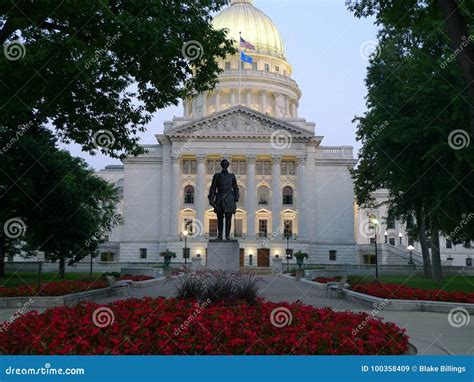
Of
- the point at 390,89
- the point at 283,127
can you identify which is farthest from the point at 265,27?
the point at 390,89

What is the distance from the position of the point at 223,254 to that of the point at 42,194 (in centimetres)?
1566

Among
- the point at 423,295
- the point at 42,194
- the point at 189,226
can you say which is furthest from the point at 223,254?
the point at 189,226

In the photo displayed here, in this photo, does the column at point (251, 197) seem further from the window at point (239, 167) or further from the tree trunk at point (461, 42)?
the tree trunk at point (461, 42)

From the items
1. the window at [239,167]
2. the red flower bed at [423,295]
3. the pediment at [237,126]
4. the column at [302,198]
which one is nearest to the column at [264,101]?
the pediment at [237,126]

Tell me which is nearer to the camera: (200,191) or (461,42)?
(461,42)

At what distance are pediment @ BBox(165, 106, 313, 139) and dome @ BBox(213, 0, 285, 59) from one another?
96.8 feet

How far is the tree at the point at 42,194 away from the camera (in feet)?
90.2

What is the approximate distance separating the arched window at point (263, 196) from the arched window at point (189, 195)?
9.73 metres

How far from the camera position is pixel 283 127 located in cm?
7381

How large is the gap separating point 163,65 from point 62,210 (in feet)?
56.1

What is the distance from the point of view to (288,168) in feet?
249

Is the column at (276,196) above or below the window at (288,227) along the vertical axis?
above

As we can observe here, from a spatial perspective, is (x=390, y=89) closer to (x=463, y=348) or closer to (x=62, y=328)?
(x=463, y=348)

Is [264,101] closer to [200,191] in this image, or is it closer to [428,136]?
[200,191]
